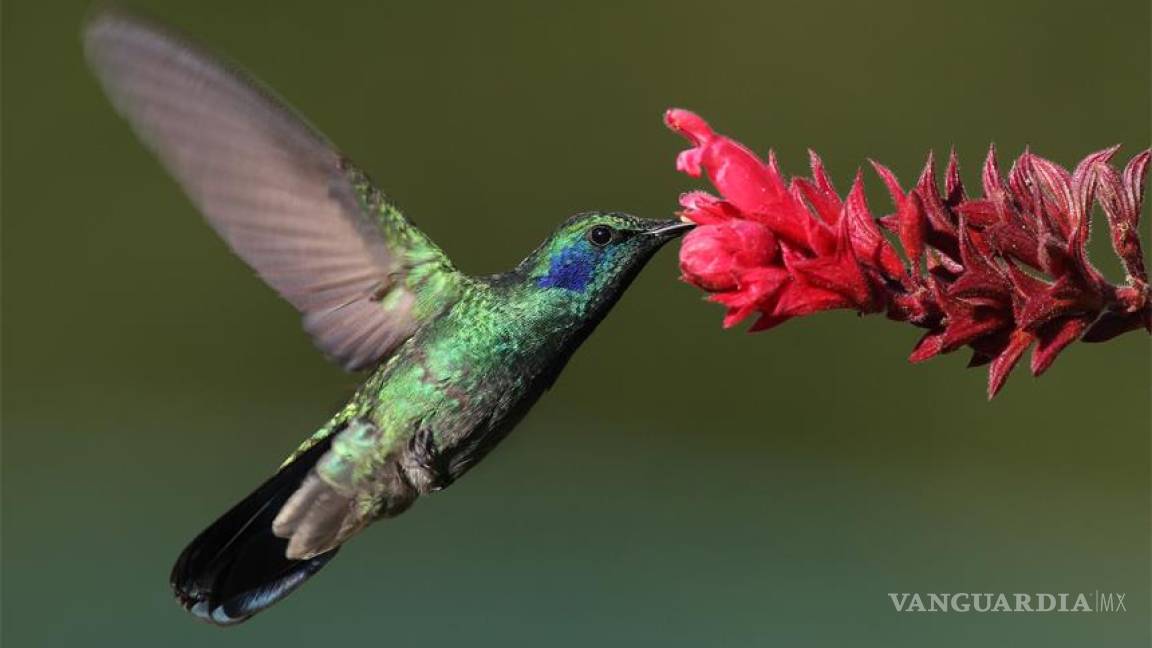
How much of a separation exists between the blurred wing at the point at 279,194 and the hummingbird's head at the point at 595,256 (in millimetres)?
212

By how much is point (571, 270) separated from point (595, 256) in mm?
47

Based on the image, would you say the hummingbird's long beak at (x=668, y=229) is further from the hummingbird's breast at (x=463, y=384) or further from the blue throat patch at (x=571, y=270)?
the hummingbird's breast at (x=463, y=384)

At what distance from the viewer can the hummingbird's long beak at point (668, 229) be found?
1581 mm

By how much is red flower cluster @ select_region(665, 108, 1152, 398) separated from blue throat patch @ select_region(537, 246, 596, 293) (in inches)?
13.2

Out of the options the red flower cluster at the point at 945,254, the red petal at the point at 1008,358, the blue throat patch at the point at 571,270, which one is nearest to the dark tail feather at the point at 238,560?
the blue throat patch at the point at 571,270

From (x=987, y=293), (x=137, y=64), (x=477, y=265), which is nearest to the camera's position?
(x=987, y=293)

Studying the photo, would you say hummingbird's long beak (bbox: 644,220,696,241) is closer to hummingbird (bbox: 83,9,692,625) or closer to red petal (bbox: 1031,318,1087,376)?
hummingbird (bbox: 83,9,692,625)

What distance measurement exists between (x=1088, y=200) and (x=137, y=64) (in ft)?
3.82

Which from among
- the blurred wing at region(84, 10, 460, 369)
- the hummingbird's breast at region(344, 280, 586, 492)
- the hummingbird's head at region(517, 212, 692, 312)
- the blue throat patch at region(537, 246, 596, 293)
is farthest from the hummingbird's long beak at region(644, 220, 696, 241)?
the blurred wing at region(84, 10, 460, 369)

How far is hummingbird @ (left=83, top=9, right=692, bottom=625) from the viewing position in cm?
178

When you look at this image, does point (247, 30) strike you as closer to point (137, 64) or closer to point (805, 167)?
point (805, 167)

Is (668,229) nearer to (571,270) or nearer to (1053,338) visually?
(571,270)

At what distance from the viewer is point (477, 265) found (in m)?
3.36

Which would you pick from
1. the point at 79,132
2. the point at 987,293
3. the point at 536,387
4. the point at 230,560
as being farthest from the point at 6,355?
the point at 987,293
